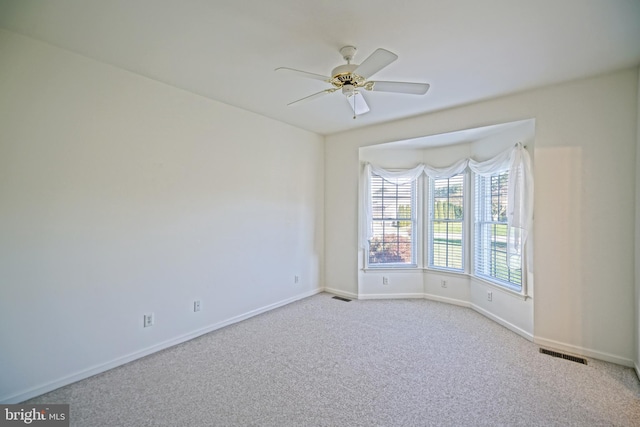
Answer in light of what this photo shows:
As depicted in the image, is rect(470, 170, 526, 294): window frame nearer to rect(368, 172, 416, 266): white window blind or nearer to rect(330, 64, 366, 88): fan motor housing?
rect(368, 172, 416, 266): white window blind

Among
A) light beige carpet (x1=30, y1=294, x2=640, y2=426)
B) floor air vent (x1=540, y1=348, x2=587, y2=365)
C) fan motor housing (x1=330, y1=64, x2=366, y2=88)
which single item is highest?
fan motor housing (x1=330, y1=64, x2=366, y2=88)

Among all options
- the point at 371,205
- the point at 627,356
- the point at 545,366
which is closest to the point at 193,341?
the point at 371,205

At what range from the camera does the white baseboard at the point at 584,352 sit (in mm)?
2674

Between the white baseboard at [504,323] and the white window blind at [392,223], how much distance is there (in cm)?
115

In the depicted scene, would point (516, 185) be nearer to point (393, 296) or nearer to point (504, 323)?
point (504, 323)

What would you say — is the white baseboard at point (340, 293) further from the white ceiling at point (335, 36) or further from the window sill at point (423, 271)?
the white ceiling at point (335, 36)

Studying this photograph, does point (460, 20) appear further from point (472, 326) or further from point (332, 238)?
point (332, 238)

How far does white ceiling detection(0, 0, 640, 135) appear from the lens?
1.90 m

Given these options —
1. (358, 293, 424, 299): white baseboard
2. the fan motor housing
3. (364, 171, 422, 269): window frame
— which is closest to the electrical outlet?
the fan motor housing

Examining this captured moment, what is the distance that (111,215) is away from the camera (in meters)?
2.66

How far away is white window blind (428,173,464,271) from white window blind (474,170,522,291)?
266mm

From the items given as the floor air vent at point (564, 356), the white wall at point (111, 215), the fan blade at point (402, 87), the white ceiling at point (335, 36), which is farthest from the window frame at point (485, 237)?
the white wall at point (111, 215)

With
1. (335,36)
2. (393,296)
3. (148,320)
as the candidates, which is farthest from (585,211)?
(148,320)

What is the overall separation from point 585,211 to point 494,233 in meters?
1.12
